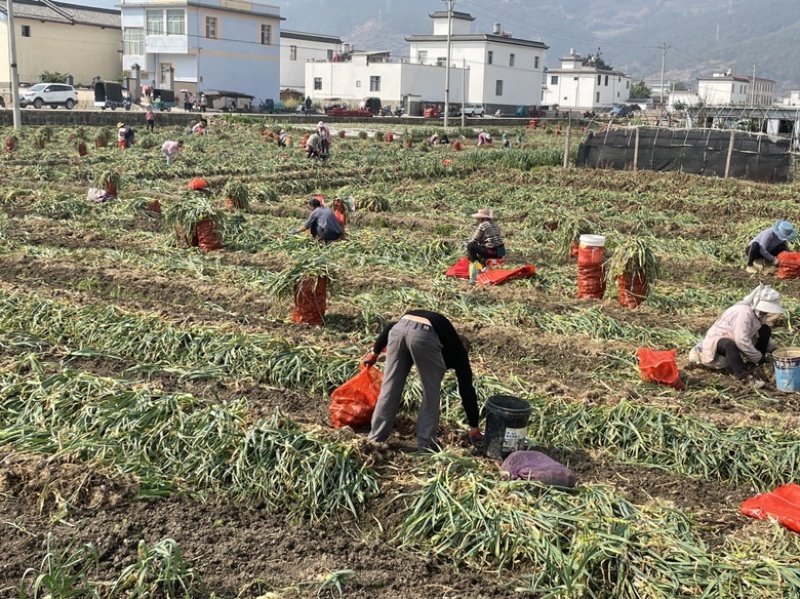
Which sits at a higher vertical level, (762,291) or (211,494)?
(762,291)

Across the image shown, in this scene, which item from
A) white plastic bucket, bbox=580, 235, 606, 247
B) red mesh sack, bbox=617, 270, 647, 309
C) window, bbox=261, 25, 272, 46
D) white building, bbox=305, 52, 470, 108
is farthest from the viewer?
→ white building, bbox=305, 52, 470, 108

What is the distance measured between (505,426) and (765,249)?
7.89 metres

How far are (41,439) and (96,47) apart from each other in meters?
63.1

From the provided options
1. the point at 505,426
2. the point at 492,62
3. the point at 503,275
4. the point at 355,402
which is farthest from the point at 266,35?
the point at 505,426

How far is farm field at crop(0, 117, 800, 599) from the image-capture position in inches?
197

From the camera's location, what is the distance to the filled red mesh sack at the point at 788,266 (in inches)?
481

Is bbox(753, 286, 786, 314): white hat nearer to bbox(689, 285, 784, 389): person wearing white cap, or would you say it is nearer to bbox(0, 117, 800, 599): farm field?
bbox(689, 285, 784, 389): person wearing white cap

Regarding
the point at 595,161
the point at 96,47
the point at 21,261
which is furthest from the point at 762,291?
the point at 96,47

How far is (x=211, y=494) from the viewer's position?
593cm

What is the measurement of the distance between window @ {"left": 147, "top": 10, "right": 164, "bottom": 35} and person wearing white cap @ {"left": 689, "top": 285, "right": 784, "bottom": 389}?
192ft

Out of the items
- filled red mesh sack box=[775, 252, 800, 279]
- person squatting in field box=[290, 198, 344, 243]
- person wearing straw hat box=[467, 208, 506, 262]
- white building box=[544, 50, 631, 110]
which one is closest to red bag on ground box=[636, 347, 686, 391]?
person wearing straw hat box=[467, 208, 506, 262]

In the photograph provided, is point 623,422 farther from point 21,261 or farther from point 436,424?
point 21,261

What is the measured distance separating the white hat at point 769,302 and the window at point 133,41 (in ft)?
198

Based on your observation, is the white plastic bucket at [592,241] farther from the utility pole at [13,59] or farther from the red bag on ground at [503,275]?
the utility pole at [13,59]
